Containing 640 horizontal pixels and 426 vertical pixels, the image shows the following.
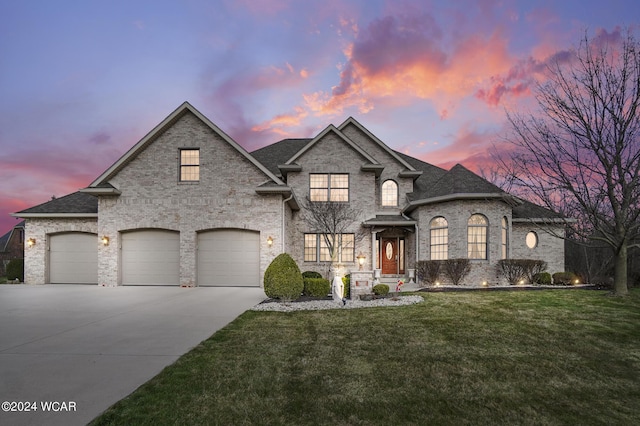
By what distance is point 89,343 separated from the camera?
20.0ft

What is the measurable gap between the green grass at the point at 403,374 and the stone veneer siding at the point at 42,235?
13170 mm

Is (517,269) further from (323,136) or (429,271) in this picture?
(323,136)

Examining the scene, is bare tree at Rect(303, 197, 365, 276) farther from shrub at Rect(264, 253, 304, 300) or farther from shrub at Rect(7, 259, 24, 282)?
shrub at Rect(7, 259, 24, 282)

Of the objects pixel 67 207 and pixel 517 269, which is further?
pixel 67 207

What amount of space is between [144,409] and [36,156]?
2720cm

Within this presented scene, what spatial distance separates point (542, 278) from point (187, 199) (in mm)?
17565

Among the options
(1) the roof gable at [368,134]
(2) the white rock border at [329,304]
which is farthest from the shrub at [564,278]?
(2) the white rock border at [329,304]

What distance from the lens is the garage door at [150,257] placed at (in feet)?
50.6

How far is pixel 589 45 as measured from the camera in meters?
11.3

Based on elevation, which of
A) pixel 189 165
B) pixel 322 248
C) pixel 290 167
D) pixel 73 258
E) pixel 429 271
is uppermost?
pixel 290 167

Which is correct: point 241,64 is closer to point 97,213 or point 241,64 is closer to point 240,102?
point 240,102

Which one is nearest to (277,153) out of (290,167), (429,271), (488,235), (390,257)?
(290,167)

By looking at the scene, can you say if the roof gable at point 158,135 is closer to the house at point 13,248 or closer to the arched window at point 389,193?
the arched window at point 389,193

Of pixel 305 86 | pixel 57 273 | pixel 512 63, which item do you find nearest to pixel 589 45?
pixel 512 63
